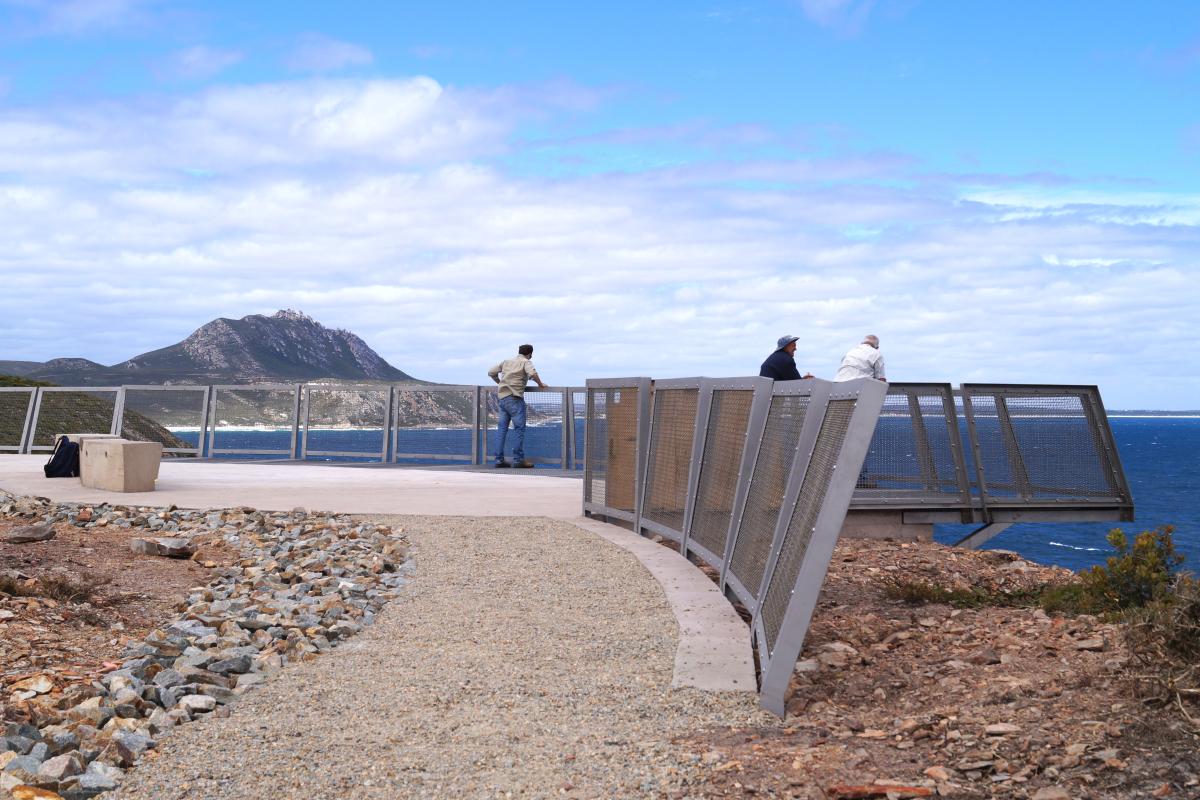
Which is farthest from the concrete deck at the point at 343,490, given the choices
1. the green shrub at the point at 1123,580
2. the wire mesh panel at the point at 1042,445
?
the green shrub at the point at 1123,580

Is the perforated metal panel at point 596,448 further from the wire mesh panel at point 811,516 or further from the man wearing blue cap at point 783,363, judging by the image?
the wire mesh panel at point 811,516

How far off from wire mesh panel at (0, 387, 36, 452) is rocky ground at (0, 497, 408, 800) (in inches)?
642

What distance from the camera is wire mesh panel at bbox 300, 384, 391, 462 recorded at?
76.9 feet

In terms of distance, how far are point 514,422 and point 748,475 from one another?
13543mm

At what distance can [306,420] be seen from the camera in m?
24.9

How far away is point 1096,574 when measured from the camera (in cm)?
696

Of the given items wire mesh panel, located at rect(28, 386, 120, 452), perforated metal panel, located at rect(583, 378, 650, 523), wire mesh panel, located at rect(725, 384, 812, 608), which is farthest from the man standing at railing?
wire mesh panel, located at rect(725, 384, 812, 608)

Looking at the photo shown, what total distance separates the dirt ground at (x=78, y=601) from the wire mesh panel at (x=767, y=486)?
3.76m

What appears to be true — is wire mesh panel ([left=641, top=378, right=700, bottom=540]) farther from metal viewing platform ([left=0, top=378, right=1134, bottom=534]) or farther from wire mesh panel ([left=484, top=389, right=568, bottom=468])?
wire mesh panel ([left=484, top=389, right=568, bottom=468])

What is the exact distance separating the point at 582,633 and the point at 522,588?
1543 millimetres

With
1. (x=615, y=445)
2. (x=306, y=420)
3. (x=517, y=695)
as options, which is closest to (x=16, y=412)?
(x=306, y=420)

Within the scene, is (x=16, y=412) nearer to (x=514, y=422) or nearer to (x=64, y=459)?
(x=64, y=459)

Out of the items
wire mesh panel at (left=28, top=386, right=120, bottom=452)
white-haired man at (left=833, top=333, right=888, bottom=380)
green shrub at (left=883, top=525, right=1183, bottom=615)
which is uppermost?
white-haired man at (left=833, top=333, right=888, bottom=380)

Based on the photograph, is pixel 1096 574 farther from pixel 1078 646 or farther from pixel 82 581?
pixel 82 581
